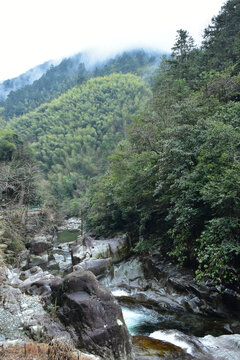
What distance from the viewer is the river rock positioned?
1605 centimetres

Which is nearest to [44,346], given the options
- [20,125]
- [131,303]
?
[131,303]

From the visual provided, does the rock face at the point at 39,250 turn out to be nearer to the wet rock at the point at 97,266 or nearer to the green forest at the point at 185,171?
the green forest at the point at 185,171

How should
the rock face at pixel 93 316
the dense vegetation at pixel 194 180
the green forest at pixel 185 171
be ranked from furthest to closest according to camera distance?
the green forest at pixel 185 171 < the dense vegetation at pixel 194 180 < the rock face at pixel 93 316

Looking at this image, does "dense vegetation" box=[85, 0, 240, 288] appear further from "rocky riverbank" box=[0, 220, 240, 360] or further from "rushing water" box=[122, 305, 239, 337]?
"rushing water" box=[122, 305, 239, 337]

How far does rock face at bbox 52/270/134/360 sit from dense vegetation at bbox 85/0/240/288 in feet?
11.2

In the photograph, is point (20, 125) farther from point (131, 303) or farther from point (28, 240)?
point (131, 303)

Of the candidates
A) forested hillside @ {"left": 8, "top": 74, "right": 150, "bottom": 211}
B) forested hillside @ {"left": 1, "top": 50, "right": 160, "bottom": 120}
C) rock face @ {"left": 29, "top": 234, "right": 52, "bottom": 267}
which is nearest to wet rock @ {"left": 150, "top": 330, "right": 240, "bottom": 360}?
Result: rock face @ {"left": 29, "top": 234, "right": 52, "bottom": 267}

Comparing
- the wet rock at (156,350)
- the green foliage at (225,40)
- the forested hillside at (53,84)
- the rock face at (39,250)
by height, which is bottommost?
the rock face at (39,250)

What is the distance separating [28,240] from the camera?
21.6 metres

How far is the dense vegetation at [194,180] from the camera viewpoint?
8805mm

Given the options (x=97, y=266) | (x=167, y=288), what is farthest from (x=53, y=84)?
(x=167, y=288)

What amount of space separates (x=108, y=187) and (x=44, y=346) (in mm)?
17948

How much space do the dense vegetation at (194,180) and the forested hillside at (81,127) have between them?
43.9 meters

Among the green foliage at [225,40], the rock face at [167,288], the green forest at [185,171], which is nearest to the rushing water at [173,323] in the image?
the rock face at [167,288]
